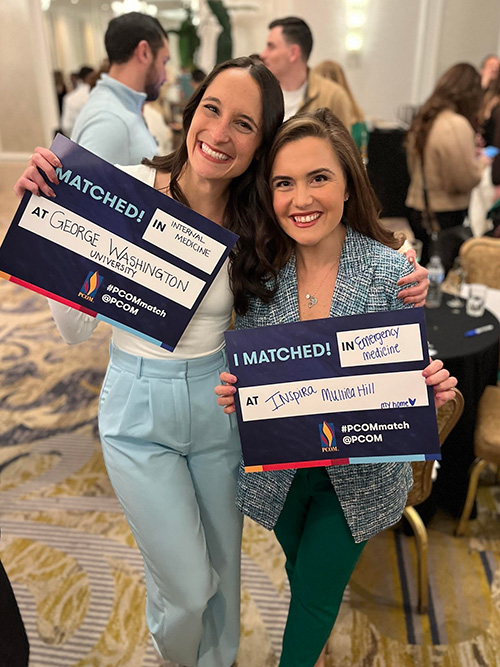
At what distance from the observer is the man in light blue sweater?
229 cm

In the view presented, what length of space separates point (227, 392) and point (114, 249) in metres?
0.39

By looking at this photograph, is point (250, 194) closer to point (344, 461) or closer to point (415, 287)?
point (415, 287)

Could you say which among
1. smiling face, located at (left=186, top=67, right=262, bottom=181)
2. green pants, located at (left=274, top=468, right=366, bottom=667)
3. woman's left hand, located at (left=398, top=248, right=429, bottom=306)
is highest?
smiling face, located at (left=186, top=67, right=262, bottom=181)

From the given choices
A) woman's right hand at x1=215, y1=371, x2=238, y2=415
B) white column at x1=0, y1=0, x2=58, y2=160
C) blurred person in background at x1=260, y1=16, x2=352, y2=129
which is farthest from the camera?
white column at x1=0, y1=0, x2=58, y2=160

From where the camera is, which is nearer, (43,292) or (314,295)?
(43,292)

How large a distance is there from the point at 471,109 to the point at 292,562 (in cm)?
328

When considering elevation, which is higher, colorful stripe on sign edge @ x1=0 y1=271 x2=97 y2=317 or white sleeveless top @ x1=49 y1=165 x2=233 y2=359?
colorful stripe on sign edge @ x1=0 y1=271 x2=97 y2=317

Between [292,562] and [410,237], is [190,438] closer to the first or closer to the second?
[292,562]

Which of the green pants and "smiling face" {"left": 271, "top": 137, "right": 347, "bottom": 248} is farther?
the green pants

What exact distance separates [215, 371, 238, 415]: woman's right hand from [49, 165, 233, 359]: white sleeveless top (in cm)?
13

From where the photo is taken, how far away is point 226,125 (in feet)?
4.39

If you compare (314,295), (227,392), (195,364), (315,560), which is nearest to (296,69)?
(314,295)

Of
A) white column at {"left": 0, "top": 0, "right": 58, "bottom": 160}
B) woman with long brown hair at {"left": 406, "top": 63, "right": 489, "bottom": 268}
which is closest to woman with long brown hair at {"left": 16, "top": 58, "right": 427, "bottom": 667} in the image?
woman with long brown hair at {"left": 406, "top": 63, "right": 489, "bottom": 268}

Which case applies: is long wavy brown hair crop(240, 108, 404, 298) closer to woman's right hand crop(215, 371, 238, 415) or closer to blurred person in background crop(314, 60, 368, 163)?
woman's right hand crop(215, 371, 238, 415)
